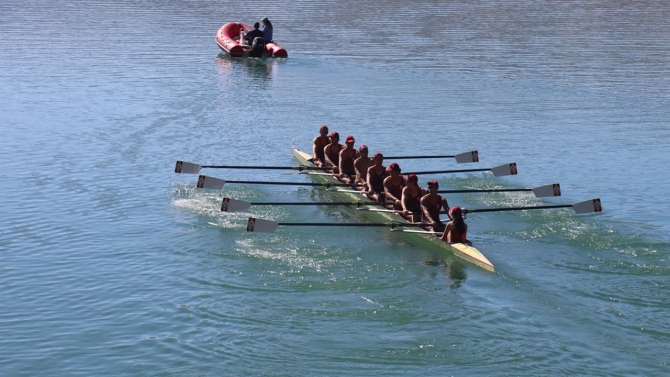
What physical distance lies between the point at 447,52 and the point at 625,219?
27886mm

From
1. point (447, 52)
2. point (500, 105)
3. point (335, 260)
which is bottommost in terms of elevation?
point (335, 260)

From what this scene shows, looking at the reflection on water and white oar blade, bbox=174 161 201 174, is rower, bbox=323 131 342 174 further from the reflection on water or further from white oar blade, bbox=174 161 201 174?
the reflection on water

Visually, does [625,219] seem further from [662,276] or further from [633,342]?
[633,342]

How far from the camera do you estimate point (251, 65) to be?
1879 inches

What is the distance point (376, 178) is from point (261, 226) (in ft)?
13.7

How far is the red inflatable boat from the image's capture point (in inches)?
1887

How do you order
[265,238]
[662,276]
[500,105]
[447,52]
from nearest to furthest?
[662,276]
[265,238]
[500,105]
[447,52]

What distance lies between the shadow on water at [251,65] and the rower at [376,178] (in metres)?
20.6

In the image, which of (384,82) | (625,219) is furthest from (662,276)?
(384,82)

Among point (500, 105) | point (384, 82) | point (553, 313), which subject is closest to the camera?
point (553, 313)

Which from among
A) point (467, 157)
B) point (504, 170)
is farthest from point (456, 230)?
point (467, 157)

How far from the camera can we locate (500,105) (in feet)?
121

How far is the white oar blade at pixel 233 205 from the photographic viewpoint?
22.0 metres

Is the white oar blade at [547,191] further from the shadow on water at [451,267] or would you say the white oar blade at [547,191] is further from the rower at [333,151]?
the rower at [333,151]
